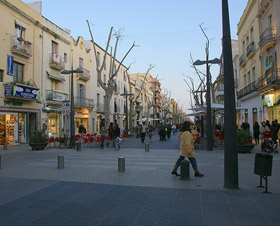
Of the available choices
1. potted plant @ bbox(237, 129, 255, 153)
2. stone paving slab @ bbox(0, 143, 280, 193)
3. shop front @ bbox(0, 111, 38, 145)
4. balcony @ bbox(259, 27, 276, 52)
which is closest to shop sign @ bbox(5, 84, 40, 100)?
shop front @ bbox(0, 111, 38, 145)

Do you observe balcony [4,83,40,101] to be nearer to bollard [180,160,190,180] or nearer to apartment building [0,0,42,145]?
apartment building [0,0,42,145]

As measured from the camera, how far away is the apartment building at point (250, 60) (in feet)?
80.6

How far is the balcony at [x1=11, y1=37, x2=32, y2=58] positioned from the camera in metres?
20.2

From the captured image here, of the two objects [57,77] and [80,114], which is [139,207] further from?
[80,114]

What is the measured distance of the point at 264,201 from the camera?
5.25 meters

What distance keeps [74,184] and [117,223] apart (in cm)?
308

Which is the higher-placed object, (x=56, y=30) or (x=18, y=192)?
(x=56, y=30)

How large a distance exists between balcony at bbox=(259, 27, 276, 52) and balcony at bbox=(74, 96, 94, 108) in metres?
20.5

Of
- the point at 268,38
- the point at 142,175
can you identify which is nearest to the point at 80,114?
the point at 268,38

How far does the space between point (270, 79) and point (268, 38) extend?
3.39m

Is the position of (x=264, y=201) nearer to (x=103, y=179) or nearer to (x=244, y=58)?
(x=103, y=179)

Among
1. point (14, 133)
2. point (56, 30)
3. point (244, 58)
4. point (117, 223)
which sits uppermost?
point (56, 30)

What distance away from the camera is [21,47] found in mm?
21000

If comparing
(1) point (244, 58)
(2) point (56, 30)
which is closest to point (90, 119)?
(2) point (56, 30)
